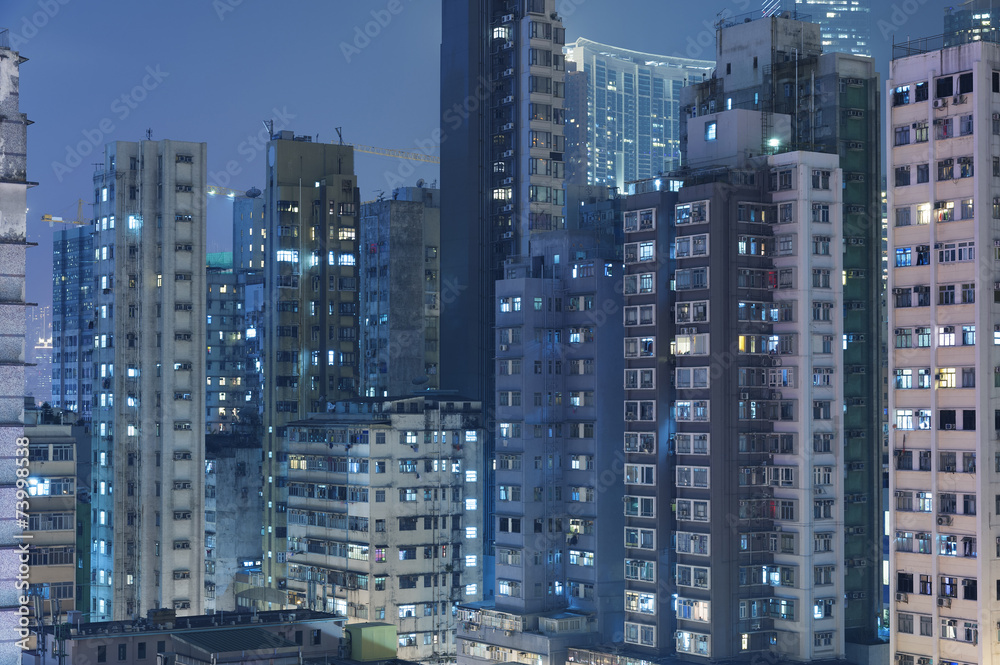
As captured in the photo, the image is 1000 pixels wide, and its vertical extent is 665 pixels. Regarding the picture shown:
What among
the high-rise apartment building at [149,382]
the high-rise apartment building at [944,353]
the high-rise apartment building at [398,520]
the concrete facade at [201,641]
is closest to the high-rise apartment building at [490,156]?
the high-rise apartment building at [398,520]

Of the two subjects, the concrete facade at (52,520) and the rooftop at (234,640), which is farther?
the concrete facade at (52,520)

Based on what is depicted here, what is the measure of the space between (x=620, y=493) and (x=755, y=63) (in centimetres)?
4364

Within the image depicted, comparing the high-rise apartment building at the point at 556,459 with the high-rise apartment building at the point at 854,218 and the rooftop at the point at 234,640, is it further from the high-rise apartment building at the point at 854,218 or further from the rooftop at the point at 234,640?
the rooftop at the point at 234,640

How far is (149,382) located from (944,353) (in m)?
89.9

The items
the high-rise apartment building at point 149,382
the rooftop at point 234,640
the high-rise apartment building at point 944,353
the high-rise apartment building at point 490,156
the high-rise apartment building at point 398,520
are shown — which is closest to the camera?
the rooftop at point 234,640

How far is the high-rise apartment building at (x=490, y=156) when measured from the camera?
557 feet

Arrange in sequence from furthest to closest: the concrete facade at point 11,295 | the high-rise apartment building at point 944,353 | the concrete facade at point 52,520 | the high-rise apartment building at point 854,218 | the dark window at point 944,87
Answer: the concrete facade at point 52,520 < the high-rise apartment building at point 854,218 < the dark window at point 944,87 < the high-rise apartment building at point 944,353 < the concrete facade at point 11,295

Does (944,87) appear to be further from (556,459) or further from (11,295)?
(11,295)

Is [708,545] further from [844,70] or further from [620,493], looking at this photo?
[844,70]

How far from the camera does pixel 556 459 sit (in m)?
150

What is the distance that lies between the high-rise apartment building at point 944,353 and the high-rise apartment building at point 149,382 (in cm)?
8161

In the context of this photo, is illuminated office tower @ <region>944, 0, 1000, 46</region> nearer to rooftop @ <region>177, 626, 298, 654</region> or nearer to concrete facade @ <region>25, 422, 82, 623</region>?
rooftop @ <region>177, 626, 298, 654</region>

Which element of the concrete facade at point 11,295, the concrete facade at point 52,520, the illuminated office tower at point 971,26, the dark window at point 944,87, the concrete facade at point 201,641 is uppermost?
the illuminated office tower at point 971,26

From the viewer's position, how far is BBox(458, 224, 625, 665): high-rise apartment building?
147m
